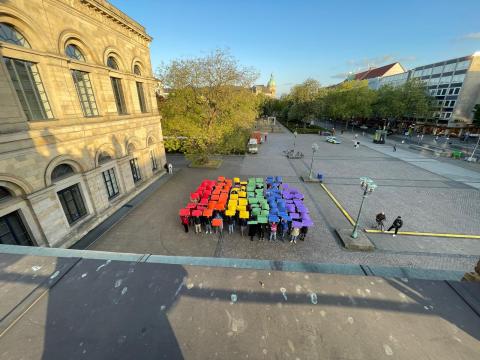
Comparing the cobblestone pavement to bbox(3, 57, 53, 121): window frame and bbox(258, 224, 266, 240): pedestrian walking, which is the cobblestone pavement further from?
bbox(3, 57, 53, 121): window frame

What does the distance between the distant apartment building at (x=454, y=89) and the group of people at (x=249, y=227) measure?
54.2 meters

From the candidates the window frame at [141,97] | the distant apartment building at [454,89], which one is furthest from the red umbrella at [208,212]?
the distant apartment building at [454,89]

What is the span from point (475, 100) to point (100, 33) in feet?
209

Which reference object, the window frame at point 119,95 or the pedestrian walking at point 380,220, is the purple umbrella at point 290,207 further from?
the window frame at point 119,95

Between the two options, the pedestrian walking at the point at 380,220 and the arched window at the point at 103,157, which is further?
the arched window at the point at 103,157

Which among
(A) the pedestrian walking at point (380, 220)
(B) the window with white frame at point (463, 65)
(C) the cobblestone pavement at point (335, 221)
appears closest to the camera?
(C) the cobblestone pavement at point (335, 221)

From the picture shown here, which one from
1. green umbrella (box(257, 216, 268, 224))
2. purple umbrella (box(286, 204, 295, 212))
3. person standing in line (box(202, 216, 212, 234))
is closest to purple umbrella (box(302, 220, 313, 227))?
purple umbrella (box(286, 204, 295, 212))

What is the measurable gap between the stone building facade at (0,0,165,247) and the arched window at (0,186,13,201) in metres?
0.05

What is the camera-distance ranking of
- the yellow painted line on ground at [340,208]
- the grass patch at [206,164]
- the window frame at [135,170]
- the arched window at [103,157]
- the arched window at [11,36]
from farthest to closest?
1. the grass patch at [206,164]
2. the window frame at [135,170]
3. the arched window at [103,157]
4. the yellow painted line on ground at [340,208]
5. the arched window at [11,36]

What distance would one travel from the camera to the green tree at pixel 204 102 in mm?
18984

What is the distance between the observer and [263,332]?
248cm

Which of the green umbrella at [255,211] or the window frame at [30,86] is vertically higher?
the window frame at [30,86]

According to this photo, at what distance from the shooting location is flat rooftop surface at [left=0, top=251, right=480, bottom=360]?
2314mm

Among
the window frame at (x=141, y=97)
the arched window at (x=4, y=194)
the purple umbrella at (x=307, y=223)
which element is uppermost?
the window frame at (x=141, y=97)
